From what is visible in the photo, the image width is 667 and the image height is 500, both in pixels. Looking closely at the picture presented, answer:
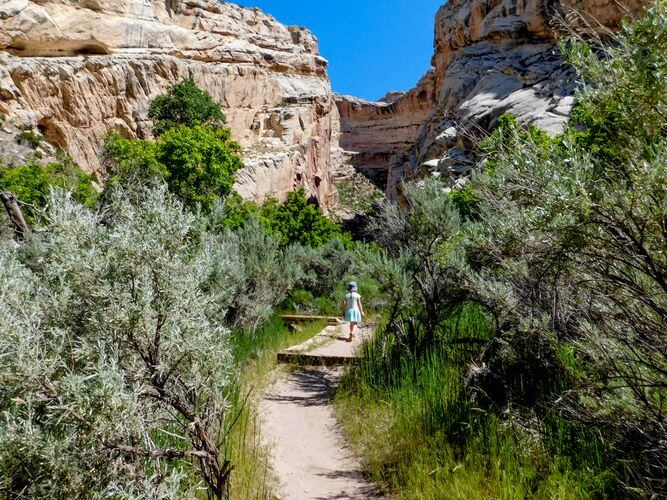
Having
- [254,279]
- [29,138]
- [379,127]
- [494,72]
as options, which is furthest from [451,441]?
[379,127]

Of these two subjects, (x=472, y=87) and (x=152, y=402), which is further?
(x=472, y=87)

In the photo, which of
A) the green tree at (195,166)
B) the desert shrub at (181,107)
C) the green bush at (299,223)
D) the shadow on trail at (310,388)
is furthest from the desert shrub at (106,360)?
the desert shrub at (181,107)

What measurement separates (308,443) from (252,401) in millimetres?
870

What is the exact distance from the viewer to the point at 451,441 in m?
3.92

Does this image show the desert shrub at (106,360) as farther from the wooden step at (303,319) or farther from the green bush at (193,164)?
the green bush at (193,164)

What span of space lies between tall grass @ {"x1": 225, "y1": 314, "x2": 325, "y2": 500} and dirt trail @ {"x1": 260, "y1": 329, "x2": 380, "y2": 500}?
0.19 meters

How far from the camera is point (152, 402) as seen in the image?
2.60 meters

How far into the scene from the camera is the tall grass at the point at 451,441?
3.09 metres

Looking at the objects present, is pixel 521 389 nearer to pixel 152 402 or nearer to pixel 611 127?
pixel 611 127

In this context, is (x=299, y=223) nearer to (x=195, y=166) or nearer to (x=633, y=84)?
(x=195, y=166)

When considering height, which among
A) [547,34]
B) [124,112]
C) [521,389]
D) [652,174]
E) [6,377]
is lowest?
[521,389]

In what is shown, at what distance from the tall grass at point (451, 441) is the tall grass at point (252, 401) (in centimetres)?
104

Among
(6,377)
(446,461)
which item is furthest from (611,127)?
(6,377)

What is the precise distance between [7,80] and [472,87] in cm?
3055
